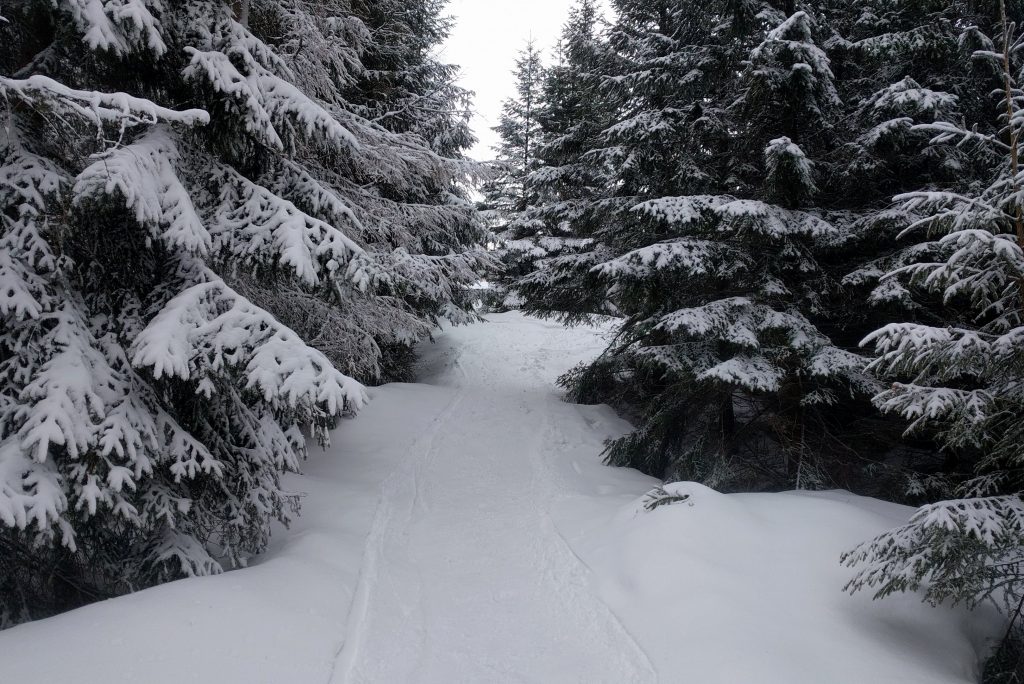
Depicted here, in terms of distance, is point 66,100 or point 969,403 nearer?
point 66,100

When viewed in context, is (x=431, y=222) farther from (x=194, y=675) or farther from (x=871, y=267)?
(x=194, y=675)

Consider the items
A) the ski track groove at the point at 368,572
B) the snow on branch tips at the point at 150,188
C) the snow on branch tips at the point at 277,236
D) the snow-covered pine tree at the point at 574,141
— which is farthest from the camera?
the snow-covered pine tree at the point at 574,141

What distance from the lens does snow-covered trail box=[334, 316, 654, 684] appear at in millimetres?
4566

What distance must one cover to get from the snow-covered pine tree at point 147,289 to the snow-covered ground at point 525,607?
85 centimetres

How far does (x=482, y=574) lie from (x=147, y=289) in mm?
4813

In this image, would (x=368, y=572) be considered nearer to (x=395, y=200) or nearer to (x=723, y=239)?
(x=723, y=239)

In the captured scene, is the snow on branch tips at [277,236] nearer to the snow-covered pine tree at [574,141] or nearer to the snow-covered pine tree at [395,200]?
the snow-covered pine tree at [395,200]

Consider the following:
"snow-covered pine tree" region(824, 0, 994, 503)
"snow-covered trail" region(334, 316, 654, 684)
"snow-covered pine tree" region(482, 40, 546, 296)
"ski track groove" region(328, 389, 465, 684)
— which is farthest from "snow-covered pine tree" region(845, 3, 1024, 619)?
"snow-covered pine tree" region(482, 40, 546, 296)

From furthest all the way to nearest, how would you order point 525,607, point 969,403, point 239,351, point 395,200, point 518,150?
point 518,150
point 395,200
point 525,607
point 239,351
point 969,403

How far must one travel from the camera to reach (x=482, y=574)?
6.15 metres

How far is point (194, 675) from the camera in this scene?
362 centimetres

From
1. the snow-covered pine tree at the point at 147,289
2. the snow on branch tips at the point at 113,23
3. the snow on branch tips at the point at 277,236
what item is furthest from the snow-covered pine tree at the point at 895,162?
the snow on branch tips at the point at 113,23

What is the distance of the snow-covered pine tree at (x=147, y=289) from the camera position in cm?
407

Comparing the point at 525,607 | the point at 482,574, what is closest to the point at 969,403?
the point at 525,607
